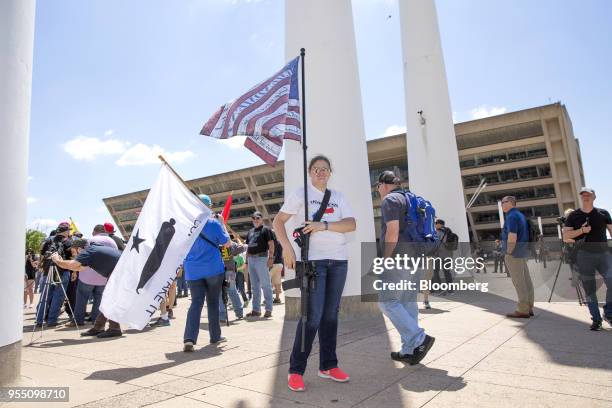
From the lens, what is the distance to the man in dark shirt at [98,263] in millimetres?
6340

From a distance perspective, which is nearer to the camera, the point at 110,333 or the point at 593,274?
the point at 593,274

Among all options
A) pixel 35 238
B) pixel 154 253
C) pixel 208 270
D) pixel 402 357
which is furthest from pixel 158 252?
pixel 35 238

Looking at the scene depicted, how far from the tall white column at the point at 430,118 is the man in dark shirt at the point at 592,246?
1004 cm

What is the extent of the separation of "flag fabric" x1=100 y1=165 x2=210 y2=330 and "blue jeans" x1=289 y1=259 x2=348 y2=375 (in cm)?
211

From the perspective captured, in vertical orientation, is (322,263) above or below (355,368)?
above

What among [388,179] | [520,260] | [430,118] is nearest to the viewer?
[388,179]

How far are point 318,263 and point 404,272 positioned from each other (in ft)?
3.57

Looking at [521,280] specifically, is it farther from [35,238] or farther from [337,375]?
[35,238]

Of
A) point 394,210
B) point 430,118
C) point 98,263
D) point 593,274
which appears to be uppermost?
point 430,118

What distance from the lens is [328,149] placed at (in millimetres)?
7598

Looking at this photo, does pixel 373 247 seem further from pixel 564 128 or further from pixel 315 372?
pixel 564 128

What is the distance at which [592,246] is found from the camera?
18.6 feet

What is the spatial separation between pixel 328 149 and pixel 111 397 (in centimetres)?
539

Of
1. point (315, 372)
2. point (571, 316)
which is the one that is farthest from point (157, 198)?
point (571, 316)
